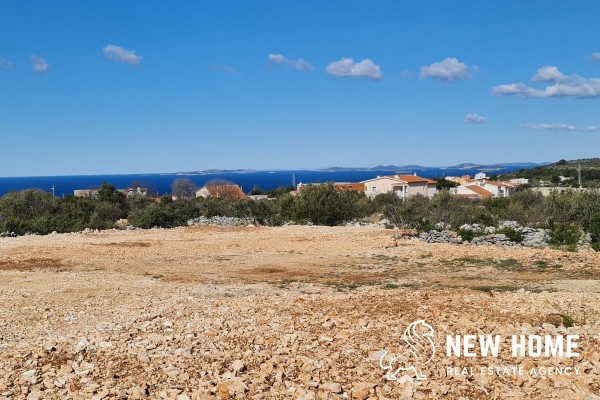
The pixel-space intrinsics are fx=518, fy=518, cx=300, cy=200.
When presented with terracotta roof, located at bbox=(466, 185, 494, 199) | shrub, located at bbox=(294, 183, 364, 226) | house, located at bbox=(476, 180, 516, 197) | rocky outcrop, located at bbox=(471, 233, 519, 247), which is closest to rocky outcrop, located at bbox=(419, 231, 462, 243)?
rocky outcrop, located at bbox=(471, 233, 519, 247)

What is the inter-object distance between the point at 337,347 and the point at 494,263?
1131 centimetres

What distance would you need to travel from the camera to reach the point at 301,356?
7.07 m

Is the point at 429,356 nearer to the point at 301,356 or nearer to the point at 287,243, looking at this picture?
the point at 301,356

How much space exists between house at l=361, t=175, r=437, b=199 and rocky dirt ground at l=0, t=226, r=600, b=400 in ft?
199

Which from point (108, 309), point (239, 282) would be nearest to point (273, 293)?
point (239, 282)

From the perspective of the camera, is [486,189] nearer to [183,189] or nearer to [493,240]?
[183,189]

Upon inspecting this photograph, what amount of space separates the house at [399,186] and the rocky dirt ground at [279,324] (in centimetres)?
6053

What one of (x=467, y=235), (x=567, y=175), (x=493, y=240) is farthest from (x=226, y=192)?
(x=567, y=175)

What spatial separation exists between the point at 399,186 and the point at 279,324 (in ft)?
234

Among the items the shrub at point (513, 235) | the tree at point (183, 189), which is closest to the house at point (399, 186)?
the tree at point (183, 189)

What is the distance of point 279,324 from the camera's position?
8617 millimetres

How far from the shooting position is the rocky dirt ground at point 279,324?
6.17 m

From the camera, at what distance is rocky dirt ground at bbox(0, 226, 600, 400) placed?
243 inches

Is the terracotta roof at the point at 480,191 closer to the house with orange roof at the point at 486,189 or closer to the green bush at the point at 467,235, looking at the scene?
the house with orange roof at the point at 486,189
